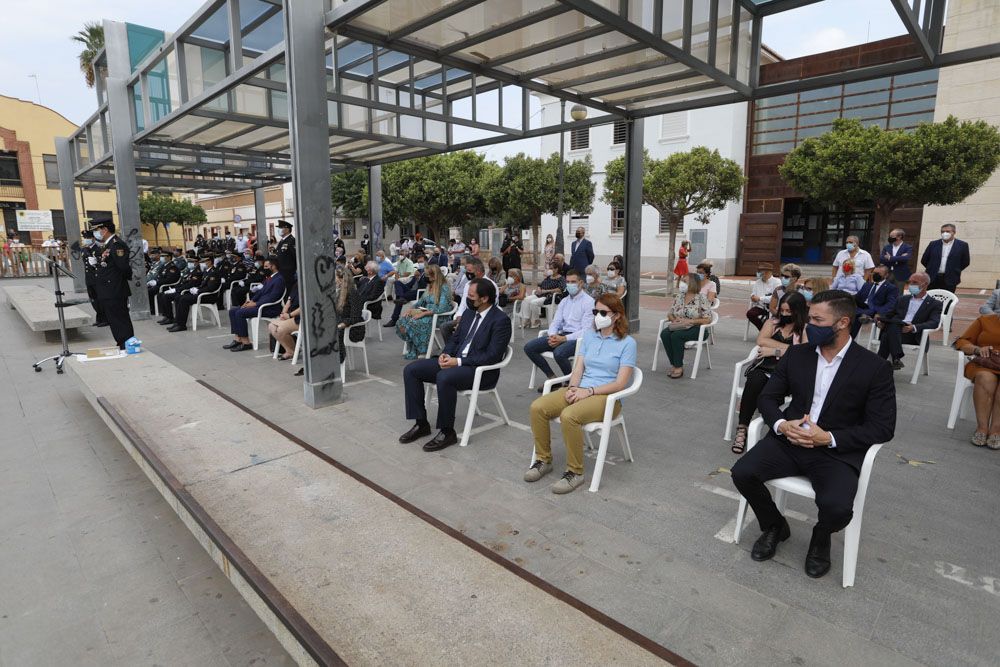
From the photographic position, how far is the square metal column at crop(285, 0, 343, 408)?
507 cm

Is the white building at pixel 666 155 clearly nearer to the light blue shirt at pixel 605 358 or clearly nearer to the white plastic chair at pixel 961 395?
the white plastic chair at pixel 961 395

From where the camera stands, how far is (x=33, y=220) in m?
24.0

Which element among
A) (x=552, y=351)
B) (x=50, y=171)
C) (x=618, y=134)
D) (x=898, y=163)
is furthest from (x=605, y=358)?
(x=50, y=171)

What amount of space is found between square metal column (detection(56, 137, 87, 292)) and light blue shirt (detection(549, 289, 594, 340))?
16980 mm

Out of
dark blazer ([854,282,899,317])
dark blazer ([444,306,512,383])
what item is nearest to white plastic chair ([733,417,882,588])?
dark blazer ([444,306,512,383])

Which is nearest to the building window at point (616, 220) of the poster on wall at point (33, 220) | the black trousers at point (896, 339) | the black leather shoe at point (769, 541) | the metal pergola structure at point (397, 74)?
the metal pergola structure at point (397, 74)

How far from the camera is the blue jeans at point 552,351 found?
5.66 meters

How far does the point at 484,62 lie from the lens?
254 inches

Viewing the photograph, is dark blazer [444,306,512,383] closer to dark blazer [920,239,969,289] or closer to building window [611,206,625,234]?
dark blazer [920,239,969,289]

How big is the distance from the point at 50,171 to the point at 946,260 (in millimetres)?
43891

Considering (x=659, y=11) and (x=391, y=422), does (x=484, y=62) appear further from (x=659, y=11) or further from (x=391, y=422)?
(x=391, y=422)

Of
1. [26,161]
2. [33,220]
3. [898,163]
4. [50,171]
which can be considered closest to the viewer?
[898,163]

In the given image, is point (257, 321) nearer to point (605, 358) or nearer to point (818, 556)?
point (605, 358)

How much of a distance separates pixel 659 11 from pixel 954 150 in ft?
46.0
